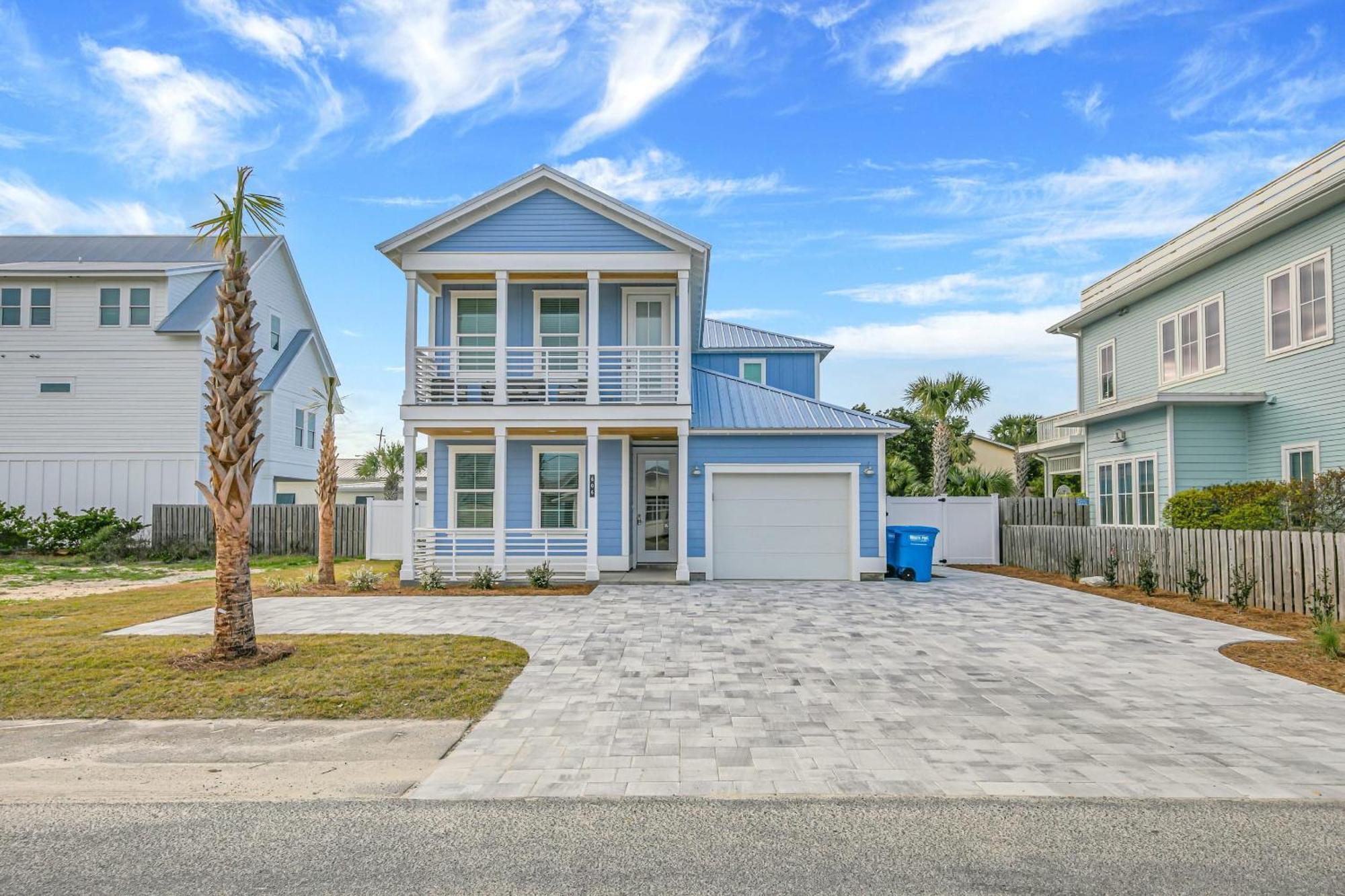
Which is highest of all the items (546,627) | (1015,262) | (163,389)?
(1015,262)

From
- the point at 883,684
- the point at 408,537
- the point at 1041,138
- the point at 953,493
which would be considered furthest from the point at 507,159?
the point at 953,493

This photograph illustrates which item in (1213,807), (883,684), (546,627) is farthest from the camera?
(546,627)

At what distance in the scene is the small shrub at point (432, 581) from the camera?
13078 mm

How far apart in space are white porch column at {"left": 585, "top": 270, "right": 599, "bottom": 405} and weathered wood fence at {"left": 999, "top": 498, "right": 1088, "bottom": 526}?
10.7 meters

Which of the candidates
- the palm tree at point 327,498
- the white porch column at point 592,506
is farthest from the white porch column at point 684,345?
the palm tree at point 327,498

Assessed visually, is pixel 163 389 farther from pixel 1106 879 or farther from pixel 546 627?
pixel 1106 879

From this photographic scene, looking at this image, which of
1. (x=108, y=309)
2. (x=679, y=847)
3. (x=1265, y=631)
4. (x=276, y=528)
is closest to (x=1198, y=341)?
(x=1265, y=631)

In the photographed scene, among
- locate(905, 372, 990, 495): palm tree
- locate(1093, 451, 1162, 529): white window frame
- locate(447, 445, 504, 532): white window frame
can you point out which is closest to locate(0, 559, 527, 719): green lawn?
locate(447, 445, 504, 532): white window frame

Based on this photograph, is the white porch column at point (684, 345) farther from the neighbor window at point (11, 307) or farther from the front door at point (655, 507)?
the neighbor window at point (11, 307)

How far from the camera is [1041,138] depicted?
51.0ft

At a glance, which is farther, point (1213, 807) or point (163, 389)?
point (163, 389)

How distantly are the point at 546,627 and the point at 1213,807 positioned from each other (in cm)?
698

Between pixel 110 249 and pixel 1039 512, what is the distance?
95.2ft

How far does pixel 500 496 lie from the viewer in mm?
13688
